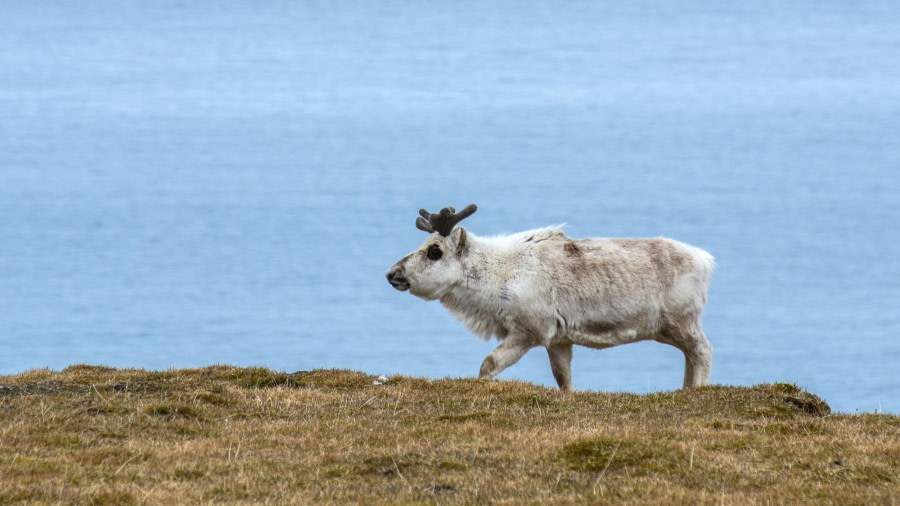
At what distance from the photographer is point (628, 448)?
14.9 meters

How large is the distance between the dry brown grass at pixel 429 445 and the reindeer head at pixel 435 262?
8.91 feet

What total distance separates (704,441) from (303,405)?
5.06 m

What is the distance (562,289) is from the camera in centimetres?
2147

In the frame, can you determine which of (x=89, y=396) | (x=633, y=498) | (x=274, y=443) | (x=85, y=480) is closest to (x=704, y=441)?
(x=633, y=498)

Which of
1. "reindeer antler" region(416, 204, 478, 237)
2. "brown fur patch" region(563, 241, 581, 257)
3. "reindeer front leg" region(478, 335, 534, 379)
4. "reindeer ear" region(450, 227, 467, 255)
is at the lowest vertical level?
"reindeer front leg" region(478, 335, 534, 379)

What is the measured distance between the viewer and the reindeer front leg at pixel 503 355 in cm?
2119

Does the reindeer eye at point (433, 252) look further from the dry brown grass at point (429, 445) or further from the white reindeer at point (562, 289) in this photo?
the dry brown grass at point (429, 445)

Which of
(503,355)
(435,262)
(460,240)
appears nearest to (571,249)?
(460,240)

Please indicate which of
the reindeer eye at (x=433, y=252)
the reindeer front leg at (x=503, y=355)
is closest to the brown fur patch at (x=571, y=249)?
the reindeer front leg at (x=503, y=355)

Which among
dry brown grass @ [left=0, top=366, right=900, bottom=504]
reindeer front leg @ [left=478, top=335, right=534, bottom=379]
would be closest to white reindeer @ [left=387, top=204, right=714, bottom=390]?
reindeer front leg @ [left=478, top=335, right=534, bottom=379]

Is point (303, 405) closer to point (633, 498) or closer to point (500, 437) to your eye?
point (500, 437)

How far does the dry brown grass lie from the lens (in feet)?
44.7

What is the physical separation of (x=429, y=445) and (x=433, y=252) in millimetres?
7399

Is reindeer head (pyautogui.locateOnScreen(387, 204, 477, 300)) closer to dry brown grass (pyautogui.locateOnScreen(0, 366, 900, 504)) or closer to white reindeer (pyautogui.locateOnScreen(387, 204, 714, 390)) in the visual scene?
white reindeer (pyautogui.locateOnScreen(387, 204, 714, 390))
